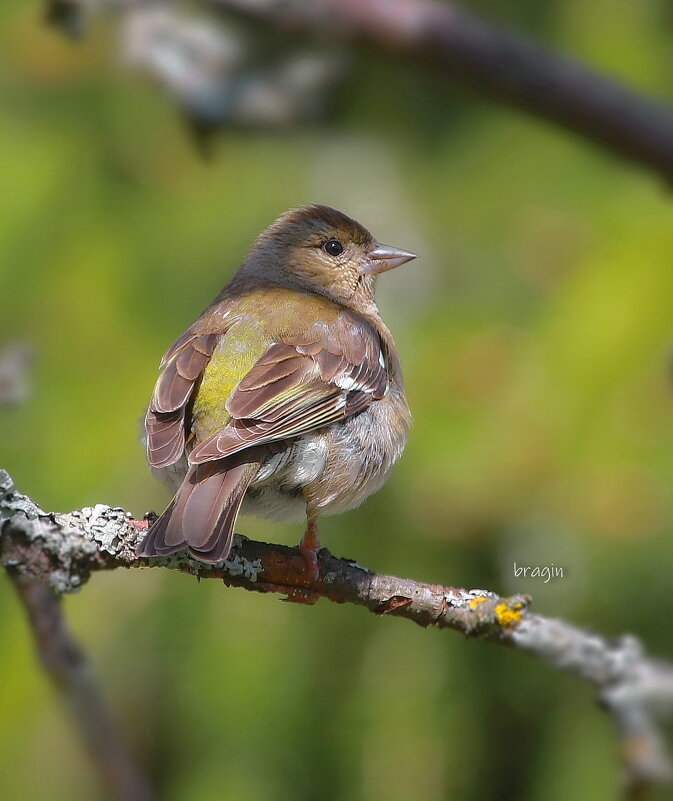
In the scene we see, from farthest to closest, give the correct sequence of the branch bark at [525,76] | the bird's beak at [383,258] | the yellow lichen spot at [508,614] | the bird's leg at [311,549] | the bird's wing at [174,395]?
the bird's beak at [383,258] → the branch bark at [525,76] → the bird's wing at [174,395] → the bird's leg at [311,549] → the yellow lichen spot at [508,614]

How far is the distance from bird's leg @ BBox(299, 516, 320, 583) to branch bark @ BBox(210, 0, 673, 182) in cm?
185

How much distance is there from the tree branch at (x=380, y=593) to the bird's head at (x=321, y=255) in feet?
6.26

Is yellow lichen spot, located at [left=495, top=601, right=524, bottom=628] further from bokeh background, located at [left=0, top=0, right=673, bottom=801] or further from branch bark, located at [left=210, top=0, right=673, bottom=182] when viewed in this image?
branch bark, located at [left=210, top=0, right=673, bottom=182]

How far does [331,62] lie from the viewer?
5441mm

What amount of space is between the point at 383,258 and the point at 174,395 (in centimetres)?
158

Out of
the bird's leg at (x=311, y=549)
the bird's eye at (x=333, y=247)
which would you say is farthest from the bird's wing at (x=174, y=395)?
the bird's eye at (x=333, y=247)

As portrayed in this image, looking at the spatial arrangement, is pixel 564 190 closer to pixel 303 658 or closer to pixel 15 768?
pixel 303 658

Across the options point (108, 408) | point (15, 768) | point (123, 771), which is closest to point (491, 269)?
point (108, 408)

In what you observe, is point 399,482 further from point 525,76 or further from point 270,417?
point 525,76

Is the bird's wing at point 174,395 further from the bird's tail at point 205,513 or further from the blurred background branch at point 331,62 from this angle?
the blurred background branch at point 331,62

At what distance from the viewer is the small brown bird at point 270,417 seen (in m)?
3.32

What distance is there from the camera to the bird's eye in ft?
16.6

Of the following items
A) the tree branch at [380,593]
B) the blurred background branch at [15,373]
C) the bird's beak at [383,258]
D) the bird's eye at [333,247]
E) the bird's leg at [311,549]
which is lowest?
the tree branch at [380,593]

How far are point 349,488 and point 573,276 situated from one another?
4.24 ft
